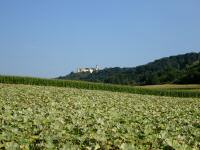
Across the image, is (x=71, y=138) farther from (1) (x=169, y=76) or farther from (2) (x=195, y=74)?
(1) (x=169, y=76)

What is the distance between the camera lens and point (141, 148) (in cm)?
880

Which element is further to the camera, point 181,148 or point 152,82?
point 152,82

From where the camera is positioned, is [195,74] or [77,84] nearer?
[77,84]

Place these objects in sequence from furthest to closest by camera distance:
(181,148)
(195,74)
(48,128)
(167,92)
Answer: (195,74) < (167,92) < (48,128) < (181,148)

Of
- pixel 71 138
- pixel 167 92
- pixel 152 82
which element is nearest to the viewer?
pixel 71 138

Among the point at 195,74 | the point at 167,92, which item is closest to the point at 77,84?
the point at 167,92

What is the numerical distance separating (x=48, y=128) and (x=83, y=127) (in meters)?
1.02

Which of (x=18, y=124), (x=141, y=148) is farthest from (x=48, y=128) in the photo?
(x=141, y=148)

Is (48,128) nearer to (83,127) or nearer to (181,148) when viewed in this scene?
(83,127)

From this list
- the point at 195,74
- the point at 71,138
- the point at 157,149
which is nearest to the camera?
the point at 157,149

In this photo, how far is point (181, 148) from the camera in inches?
331

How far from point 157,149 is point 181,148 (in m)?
0.74

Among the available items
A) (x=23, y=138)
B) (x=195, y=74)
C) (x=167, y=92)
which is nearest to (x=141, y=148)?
(x=23, y=138)

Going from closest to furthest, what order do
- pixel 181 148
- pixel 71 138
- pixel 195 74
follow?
1. pixel 181 148
2. pixel 71 138
3. pixel 195 74
